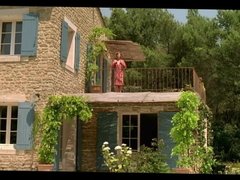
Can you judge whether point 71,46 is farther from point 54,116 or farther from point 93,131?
point 54,116

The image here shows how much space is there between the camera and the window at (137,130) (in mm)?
14445

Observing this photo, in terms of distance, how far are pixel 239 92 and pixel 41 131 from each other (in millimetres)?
16966

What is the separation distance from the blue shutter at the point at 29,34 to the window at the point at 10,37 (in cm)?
53

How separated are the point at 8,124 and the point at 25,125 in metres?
0.77

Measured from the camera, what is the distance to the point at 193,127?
1199cm

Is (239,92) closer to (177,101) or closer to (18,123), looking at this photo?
(177,101)

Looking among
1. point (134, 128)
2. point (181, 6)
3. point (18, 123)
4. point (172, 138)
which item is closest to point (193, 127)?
point (172, 138)

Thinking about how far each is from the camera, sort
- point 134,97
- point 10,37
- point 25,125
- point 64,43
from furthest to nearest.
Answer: point 64,43 < point 10,37 < point 134,97 < point 25,125

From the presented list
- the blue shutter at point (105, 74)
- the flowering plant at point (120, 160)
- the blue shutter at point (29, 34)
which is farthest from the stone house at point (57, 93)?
the blue shutter at point (105, 74)

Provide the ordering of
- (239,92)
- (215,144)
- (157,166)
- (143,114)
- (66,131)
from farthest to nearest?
(239,92), (215,144), (143,114), (66,131), (157,166)

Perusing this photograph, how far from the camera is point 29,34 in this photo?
41.6 feet

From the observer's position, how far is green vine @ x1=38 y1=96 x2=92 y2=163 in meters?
11.9

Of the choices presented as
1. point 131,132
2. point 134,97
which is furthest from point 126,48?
point 134,97

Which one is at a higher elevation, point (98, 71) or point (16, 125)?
point (98, 71)
